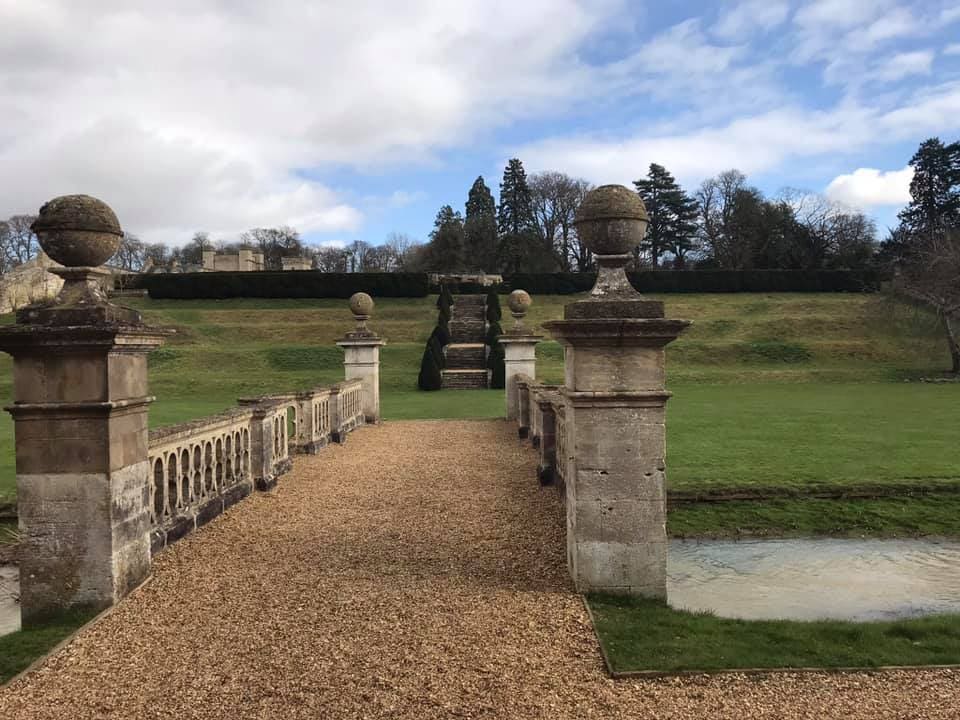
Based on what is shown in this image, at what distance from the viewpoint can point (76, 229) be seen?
488cm

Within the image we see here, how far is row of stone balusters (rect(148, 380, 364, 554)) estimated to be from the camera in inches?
247

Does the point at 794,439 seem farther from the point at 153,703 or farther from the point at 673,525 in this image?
the point at 153,703

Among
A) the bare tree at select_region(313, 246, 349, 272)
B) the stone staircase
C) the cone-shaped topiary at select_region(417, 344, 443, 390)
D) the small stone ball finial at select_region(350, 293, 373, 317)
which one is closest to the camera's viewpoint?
the small stone ball finial at select_region(350, 293, 373, 317)

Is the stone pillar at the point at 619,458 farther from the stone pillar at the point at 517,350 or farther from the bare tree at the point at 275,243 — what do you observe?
the bare tree at the point at 275,243

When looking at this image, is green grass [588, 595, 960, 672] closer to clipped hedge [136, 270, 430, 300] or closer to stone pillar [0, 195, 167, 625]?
stone pillar [0, 195, 167, 625]

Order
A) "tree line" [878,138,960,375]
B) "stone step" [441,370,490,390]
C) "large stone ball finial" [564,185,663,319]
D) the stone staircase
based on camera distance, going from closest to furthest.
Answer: "large stone ball finial" [564,185,663,319], "stone step" [441,370,490,390], the stone staircase, "tree line" [878,138,960,375]

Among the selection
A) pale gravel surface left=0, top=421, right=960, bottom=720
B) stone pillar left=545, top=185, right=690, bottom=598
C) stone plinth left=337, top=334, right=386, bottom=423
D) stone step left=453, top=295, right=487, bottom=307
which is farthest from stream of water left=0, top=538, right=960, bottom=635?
stone step left=453, top=295, right=487, bottom=307

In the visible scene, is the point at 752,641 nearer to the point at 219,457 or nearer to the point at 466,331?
the point at 219,457

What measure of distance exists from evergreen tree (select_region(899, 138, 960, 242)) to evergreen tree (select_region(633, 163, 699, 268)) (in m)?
17.1

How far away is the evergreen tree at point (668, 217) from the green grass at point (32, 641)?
63252mm

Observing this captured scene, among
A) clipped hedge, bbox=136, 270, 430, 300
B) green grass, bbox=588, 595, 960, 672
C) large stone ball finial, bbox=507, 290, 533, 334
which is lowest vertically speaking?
green grass, bbox=588, 595, 960, 672

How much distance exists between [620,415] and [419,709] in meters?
2.44

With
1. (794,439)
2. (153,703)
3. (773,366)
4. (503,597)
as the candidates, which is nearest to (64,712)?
(153,703)

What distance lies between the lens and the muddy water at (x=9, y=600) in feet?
18.1
